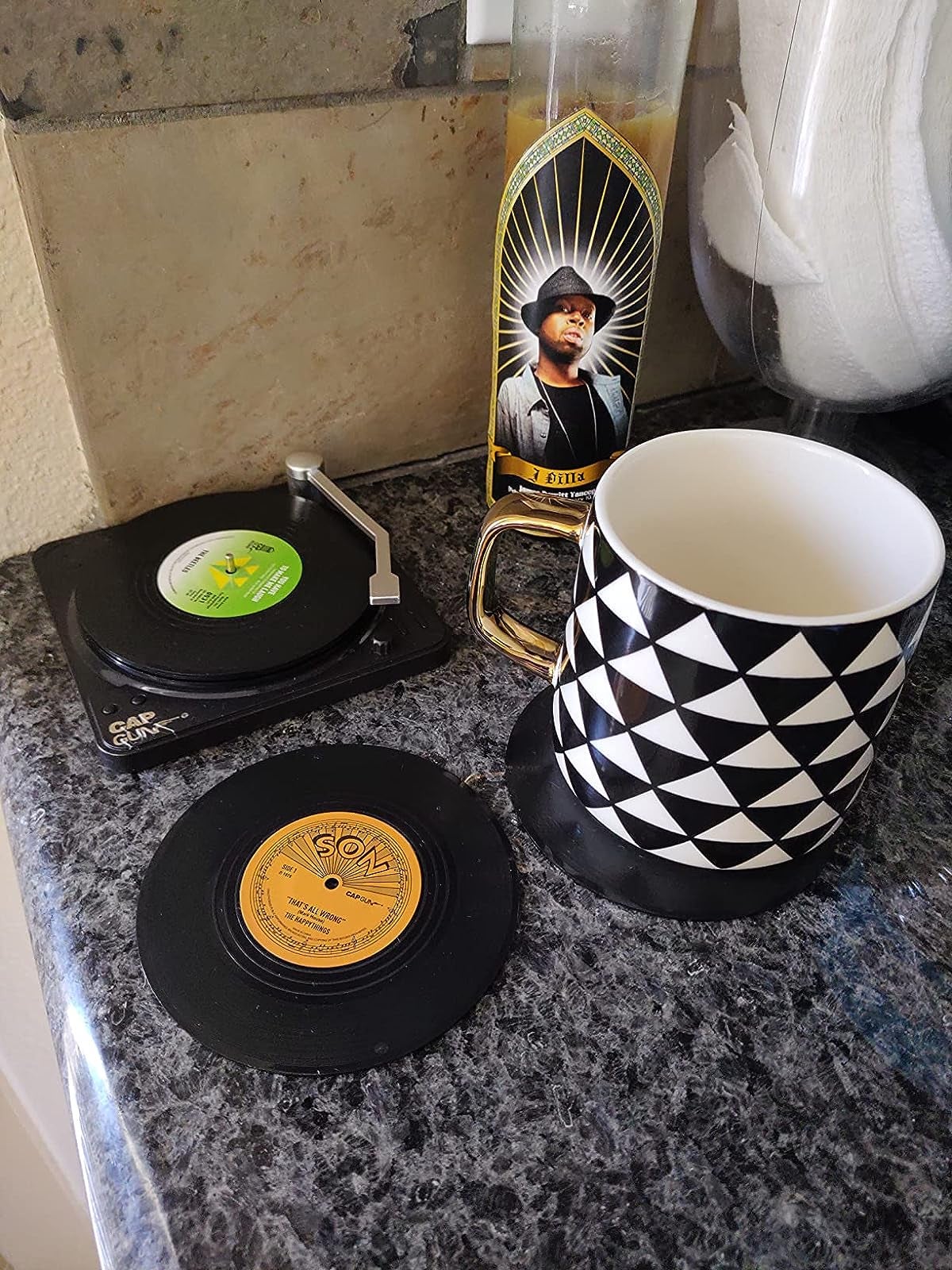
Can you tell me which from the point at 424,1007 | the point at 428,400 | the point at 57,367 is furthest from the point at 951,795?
the point at 57,367

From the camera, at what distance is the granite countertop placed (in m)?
0.32

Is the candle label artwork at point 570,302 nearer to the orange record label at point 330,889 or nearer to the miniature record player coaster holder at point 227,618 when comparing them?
the miniature record player coaster holder at point 227,618

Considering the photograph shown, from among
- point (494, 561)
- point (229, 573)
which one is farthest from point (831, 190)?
point (229, 573)

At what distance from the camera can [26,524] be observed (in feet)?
1.87

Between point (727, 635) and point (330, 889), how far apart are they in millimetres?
192

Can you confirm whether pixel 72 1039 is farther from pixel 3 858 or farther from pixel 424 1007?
pixel 3 858

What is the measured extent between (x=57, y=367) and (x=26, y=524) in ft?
0.33

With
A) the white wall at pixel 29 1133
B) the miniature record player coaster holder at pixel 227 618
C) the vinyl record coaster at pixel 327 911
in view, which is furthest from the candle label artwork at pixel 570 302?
the white wall at pixel 29 1133

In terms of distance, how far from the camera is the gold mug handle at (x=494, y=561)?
17.0 inches

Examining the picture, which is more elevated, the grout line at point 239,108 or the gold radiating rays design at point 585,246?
the grout line at point 239,108

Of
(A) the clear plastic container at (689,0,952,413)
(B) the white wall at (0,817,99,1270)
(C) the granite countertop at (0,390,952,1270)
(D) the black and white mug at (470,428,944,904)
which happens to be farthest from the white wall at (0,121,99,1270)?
(A) the clear plastic container at (689,0,952,413)

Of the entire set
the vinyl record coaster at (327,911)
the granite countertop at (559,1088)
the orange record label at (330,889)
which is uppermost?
the orange record label at (330,889)

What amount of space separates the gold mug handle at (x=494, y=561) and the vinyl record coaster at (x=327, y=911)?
0.23ft

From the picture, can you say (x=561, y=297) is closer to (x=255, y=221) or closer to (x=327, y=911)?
(x=255, y=221)
